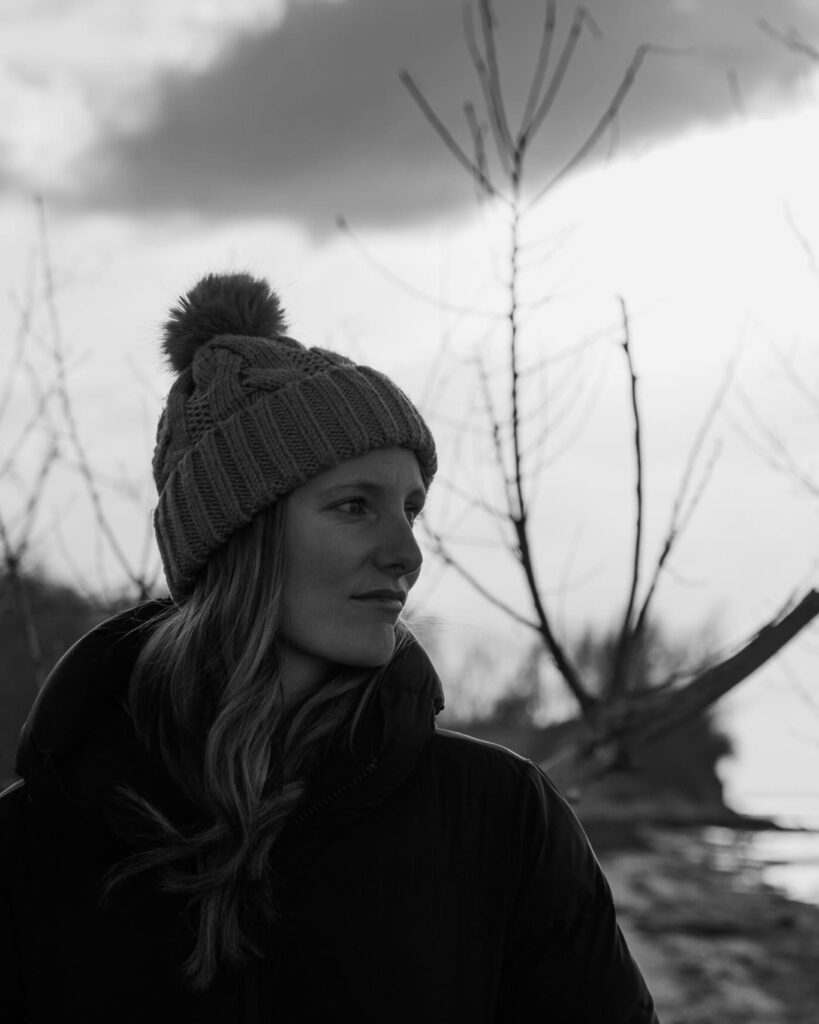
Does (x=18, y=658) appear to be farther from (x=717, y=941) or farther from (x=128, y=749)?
(x=128, y=749)

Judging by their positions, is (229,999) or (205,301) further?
(205,301)

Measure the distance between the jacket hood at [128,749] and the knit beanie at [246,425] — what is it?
0.78 feet

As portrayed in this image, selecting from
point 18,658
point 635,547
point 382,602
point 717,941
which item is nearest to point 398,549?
point 382,602

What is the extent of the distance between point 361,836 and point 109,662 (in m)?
0.48

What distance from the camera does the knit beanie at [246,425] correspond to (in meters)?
1.91

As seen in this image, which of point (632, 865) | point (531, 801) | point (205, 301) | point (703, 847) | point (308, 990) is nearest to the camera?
point (308, 990)

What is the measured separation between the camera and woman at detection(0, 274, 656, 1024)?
173cm

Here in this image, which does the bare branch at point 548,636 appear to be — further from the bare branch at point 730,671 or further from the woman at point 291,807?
the woman at point 291,807

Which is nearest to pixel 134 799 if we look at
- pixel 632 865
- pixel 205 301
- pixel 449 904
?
pixel 449 904

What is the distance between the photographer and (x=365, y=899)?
1.75m

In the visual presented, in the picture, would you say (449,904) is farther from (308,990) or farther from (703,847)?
(703,847)

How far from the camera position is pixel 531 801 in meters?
1.83

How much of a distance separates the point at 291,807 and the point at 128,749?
0.94 ft

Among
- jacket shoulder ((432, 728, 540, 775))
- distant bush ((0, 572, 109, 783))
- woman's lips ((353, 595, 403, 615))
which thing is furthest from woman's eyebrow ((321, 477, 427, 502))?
distant bush ((0, 572, 109, 783))
